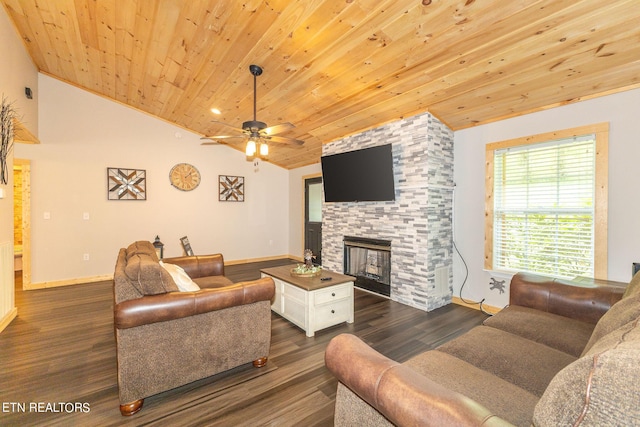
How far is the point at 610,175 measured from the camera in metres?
2.71

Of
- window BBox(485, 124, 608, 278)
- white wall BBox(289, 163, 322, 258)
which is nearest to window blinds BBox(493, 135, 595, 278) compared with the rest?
window BBox(485, 124, 608, 278)

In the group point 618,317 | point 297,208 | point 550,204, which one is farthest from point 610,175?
point 297,208

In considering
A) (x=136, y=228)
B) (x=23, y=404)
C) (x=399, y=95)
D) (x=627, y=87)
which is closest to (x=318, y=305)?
(x=23, y=404)

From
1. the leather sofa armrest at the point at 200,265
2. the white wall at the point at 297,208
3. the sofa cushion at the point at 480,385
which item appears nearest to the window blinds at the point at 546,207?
the sofa cushion at the point at 480,385

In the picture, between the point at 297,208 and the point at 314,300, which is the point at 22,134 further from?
the point at 297,208

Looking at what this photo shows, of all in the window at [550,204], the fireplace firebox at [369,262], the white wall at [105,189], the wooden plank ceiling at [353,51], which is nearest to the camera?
the wooden plank ceiling at [353,51]

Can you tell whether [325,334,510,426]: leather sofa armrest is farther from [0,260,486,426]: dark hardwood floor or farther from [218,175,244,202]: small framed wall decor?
[218,175,244,202]: small framed wall decor

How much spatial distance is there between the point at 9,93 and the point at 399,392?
498 cm

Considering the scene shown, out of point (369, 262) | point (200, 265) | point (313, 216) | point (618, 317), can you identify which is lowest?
point (369, 262)

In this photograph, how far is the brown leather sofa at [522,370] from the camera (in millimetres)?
596

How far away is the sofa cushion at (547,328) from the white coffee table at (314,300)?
1.47 metres

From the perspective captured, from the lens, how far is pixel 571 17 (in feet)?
6.62

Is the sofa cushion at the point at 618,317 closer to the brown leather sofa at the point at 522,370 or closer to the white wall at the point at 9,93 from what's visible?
the brown leather sofa at the point at 522,370

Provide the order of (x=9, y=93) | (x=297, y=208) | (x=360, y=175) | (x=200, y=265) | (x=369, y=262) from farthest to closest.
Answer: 1. (x=297, y=208)
2. (x=369, y=262)
3. (x=360, y=175)
4. (x=200, y=265)
5. (x=9, y=93)
